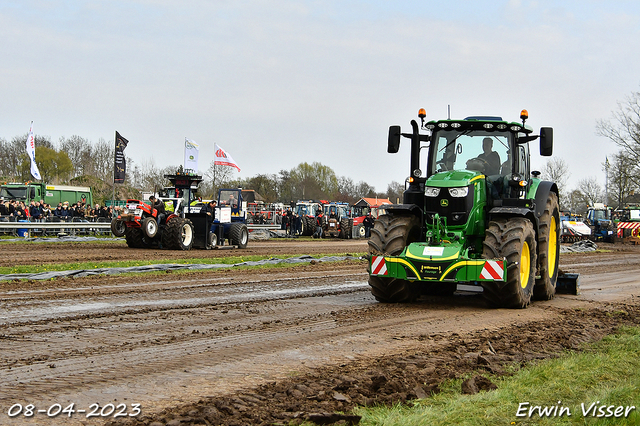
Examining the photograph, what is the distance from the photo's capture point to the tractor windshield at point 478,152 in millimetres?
10273

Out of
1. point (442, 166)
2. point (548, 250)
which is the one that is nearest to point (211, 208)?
point (442, 166)

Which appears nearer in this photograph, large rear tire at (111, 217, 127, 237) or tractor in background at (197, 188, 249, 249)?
large rear tire at (111, 217, 127, 237)

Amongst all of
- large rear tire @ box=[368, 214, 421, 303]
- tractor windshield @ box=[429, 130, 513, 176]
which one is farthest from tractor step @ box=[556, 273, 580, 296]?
large rear tire @ box=[368, 214, 421, 303]

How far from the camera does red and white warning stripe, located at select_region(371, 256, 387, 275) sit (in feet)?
30.5

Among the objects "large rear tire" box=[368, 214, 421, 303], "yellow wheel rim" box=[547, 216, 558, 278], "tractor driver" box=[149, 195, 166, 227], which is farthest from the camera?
"tractor driver" box=[149, 195, 166, 227]

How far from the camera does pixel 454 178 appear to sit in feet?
31.6

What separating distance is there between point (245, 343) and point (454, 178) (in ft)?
14.9

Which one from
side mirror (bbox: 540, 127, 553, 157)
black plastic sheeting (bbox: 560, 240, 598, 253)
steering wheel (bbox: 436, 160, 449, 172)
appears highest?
side mirror (bbox: 540, 127, 553, 157)

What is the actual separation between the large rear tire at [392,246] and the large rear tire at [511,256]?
1158 mm

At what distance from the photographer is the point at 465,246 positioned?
953 cm

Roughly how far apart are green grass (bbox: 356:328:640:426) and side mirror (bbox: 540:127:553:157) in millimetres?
4466

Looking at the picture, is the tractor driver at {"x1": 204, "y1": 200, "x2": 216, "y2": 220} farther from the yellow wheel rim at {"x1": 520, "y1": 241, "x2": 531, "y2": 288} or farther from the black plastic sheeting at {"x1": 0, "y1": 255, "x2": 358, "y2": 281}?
the yellow wheel rim at {"x1": 520, "y1": 241, "x2": 531, "y2": 288}

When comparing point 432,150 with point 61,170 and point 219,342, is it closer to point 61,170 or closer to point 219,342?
point 219,342

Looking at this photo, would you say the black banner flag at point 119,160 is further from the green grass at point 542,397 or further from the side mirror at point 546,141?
the green grass at point 542,397
